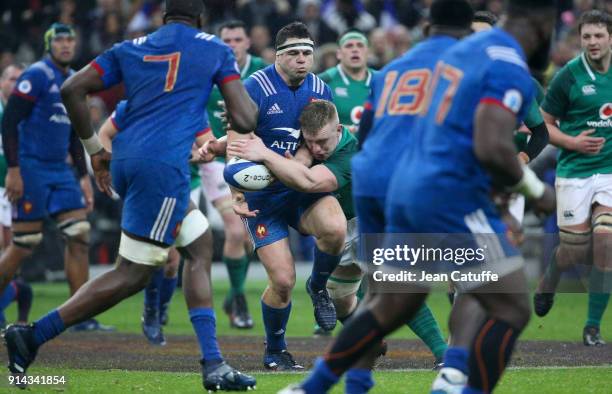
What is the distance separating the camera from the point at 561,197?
1102 centimetres

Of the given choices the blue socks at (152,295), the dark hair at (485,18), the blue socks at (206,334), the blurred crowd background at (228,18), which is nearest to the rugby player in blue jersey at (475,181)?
the blue socks at (206,334)

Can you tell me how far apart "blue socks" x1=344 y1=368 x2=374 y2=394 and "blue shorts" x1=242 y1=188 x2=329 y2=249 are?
2617 millimetres

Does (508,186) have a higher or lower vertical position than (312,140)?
higher

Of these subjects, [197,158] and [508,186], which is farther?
[197,158]

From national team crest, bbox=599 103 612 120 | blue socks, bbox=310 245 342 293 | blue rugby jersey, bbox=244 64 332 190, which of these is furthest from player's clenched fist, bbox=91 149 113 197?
national team crest, bbox=599 103 612 120

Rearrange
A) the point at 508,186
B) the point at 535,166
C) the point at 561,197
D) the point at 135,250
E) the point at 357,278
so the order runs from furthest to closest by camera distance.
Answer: the point at 535,166 < the point at 561,197 < the point at 357,278 < the point at 135,250 < the point at 508,186

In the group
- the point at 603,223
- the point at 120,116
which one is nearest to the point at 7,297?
the point at 120,116

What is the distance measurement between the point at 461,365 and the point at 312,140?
2787mm

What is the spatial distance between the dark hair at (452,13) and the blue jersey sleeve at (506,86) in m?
0.72

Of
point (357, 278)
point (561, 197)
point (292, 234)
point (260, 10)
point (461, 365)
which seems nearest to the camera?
point (461, 365)

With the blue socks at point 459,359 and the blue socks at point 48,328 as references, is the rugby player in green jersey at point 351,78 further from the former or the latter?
the blue socks at point 459,359

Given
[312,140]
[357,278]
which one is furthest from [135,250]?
[357,278]

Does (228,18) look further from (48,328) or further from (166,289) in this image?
(48,328)

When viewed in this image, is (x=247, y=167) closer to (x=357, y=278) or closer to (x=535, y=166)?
(x=357, y=278)
